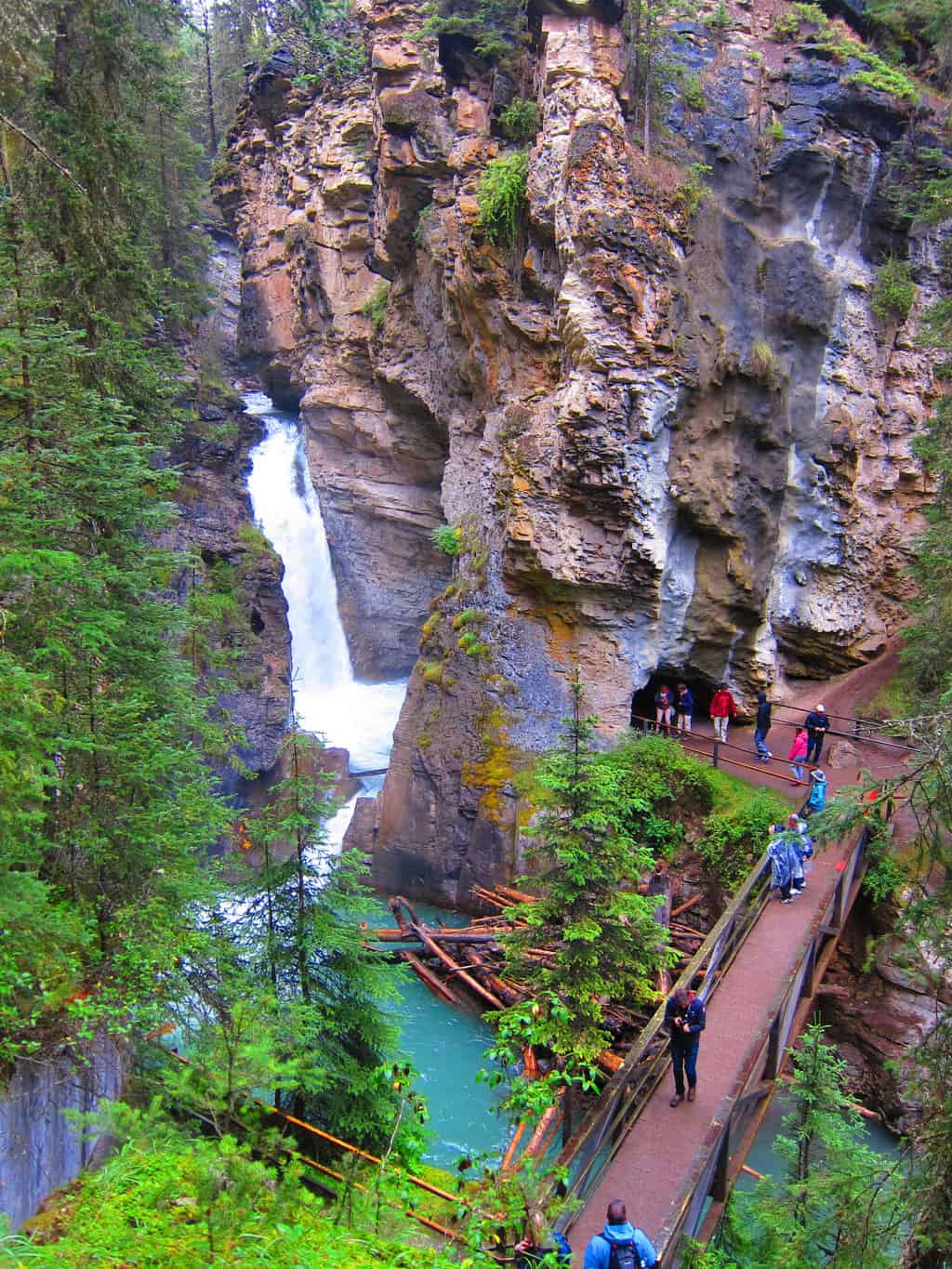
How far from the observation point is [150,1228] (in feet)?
17.1

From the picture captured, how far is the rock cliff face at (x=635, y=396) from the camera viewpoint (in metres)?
17.2

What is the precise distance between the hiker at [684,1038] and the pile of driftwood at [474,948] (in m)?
4.97

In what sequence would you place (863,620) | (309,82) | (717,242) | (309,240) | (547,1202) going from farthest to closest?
1. (309,82)
2. (309,240)
3. (863,620)
4. (717,242)
5. (547,1202)

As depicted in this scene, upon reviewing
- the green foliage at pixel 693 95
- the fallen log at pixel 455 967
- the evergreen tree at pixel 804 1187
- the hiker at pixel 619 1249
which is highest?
the green foliage at pixel 693 95

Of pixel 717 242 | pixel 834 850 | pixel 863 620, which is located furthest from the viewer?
pixel 863 620

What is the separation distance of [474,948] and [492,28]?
20.1 m

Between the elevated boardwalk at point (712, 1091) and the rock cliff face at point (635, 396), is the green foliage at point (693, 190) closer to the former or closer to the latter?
the rock cliff face at point (635, 396)

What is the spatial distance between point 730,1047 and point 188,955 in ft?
18.8

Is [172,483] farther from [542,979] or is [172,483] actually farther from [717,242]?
[717,242]

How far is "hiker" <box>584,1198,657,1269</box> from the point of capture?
19.2 ft

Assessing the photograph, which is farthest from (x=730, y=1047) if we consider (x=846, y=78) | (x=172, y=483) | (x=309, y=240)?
(x=309, y=240)

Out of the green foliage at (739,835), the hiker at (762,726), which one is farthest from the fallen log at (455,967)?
the hiker at (762,726)

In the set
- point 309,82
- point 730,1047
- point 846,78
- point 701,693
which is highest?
point 309,82

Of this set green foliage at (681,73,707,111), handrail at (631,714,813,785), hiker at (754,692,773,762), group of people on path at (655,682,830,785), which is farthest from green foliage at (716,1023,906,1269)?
green foliage at (681,73,707,111)
